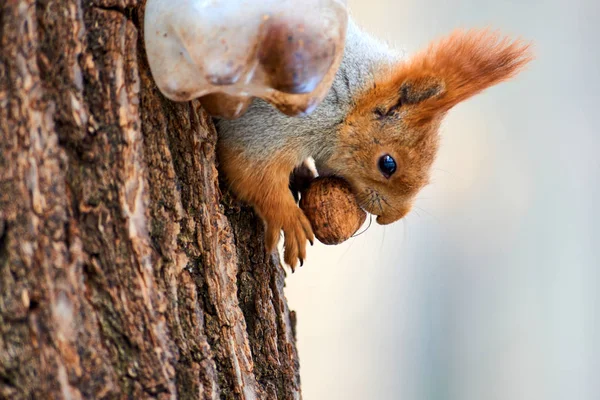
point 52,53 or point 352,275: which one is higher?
point 352,275

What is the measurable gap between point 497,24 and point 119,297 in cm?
204

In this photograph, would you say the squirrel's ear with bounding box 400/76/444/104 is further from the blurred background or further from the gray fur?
the blurred background

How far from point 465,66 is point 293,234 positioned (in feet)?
1.21

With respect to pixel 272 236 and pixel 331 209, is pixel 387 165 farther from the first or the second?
pixel 272 236

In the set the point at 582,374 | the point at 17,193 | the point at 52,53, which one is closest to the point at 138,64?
the point at 52,53

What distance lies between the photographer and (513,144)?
2.43 meters

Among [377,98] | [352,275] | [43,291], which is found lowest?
[43,291]

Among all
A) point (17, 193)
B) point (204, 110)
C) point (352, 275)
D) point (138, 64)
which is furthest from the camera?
point (352, 275)

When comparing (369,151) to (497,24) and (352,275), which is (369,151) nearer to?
(352,275)

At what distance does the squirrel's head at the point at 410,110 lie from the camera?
1092 mm

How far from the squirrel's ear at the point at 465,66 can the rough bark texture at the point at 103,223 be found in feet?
1.16

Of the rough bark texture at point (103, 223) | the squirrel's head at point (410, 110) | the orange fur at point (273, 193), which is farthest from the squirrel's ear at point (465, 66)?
the rough bark texture at point (103, 223)

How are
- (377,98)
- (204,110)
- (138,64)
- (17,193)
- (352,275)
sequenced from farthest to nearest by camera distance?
(352,275), (377,98), (204,110), (138,64), (17,193)

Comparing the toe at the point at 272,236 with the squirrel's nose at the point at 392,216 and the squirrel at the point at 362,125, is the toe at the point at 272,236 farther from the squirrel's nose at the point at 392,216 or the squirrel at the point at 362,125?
the squirrel's nose at the point at 392,216
